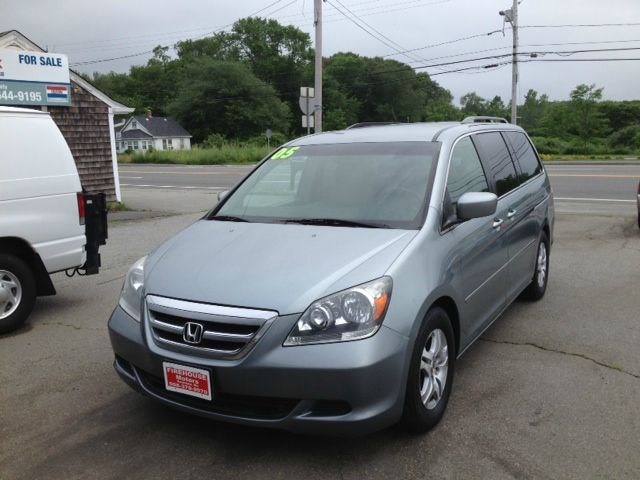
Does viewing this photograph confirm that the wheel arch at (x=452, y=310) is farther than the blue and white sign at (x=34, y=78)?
No

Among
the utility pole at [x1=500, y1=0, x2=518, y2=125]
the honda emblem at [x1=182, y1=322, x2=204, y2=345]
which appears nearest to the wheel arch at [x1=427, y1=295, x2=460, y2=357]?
the honda emblem at [x1=182, y1=322, x2=204, y2=345]

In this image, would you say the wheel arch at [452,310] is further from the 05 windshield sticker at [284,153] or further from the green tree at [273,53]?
the green tree at [273,53]

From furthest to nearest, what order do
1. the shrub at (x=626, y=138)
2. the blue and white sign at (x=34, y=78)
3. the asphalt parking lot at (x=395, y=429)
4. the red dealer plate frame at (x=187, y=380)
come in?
1. the shrub at (x=626, y=138)
2. the blue and white sign at (x=34, y=78)
3. the asphalt parking lot at (x=395, y=429)
4. the red dealer plate frame at (x=187, y=380)

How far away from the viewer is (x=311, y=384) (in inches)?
102

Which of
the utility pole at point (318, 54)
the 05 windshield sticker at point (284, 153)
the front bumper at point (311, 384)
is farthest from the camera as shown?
the utility pole at point (318, 54)

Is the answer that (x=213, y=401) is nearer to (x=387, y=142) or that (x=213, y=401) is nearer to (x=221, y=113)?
(x=387, y=142)

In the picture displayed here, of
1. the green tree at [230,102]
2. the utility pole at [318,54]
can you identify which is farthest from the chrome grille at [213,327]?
the green tree at [230,102]

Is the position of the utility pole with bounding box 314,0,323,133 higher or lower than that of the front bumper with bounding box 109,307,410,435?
higher

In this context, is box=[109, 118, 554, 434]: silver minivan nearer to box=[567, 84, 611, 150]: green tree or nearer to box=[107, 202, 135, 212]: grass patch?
box=[107, 202, 135, 212]: grass patch

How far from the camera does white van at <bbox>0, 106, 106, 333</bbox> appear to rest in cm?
497

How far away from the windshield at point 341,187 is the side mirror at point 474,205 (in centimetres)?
22

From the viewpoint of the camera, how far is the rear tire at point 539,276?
550 cm

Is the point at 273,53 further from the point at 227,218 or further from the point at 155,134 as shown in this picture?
the point at 227,218

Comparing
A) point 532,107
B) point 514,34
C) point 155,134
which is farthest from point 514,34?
point 532,107
